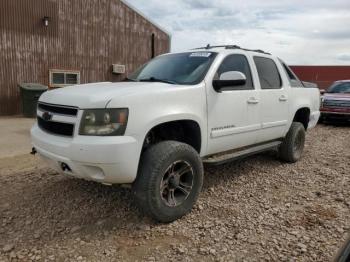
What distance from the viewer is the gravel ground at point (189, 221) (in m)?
3.18

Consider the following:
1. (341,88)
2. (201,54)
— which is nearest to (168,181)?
(201,54)

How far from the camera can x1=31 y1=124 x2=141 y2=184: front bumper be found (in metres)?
3.17

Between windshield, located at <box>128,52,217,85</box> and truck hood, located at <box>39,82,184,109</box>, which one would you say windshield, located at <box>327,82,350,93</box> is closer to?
windshield, located at <box>128,52,217,85</box>

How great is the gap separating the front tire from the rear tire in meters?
2.70

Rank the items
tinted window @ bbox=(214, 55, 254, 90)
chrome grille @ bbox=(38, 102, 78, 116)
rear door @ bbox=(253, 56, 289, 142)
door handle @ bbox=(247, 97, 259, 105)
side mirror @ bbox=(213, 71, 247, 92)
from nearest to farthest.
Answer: chrome grille @ bbox=(38, 102, 78, 116), side mirror @ bbox=(213, 71, 247, 92), tinted window @ bbox=(214, 55, 254, 90), door handle @ bbox=(247, 97, 259, 105), rear door @ bbox=(253, 56, 289, 142)

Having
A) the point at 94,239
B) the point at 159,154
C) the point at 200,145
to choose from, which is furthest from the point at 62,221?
the point at 200,145

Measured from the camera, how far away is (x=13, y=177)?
5.05 metres

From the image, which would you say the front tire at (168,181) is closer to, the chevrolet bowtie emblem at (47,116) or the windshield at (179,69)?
the windshield at (179,69)

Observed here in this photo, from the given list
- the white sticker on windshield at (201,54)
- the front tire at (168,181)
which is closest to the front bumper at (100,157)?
the front tire at (168,181)

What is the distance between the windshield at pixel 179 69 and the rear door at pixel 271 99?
1.14 m

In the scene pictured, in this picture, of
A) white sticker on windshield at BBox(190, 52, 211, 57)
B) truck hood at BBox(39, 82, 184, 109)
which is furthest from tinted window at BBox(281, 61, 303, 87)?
truck hood at BBox(39, 82, 184, 109)

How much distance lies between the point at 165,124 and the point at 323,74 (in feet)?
80.9

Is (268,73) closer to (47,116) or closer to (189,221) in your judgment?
(189,221)

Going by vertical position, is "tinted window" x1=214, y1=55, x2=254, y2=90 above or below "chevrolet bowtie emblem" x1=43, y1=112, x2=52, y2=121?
above
